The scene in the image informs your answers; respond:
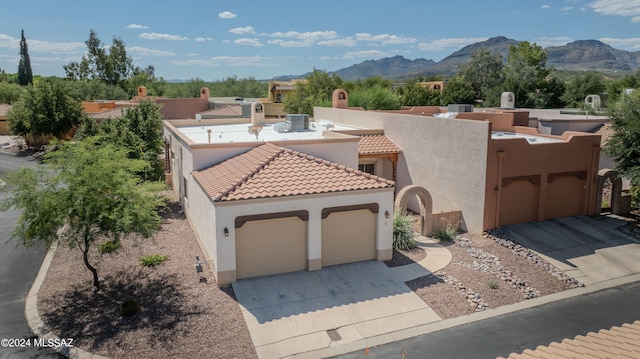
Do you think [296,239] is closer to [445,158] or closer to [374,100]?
[445,158]

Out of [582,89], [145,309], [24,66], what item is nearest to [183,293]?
[145,309]

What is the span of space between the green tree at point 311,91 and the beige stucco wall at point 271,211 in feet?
143

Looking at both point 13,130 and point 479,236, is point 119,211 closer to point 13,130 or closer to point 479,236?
point 479,236

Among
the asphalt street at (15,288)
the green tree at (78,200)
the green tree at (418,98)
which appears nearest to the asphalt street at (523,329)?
the green tree at (78,200)

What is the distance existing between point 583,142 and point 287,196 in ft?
53.2

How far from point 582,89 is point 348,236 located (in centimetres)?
6575

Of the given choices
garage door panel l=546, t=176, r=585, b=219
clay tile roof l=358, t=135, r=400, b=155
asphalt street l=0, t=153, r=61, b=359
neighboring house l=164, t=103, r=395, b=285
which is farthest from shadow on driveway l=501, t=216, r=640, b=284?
asphalt street l=0, t=153, r=61, b=359

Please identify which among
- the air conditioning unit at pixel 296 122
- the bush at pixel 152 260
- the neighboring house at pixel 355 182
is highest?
the air conditioning unit at pixel 296 122

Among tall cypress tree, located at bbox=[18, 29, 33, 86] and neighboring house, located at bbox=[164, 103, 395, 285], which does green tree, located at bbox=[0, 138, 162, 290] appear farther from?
tall cypress tree, located at bbox=[18, 29, 33, 86]

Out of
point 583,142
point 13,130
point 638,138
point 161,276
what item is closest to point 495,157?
point 583,142

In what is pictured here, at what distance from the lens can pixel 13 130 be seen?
47500mm

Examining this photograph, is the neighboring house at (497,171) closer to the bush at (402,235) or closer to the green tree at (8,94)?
the bush at (402,235)

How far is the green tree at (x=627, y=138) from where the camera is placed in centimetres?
2269

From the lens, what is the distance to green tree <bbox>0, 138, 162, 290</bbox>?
46.3ft
